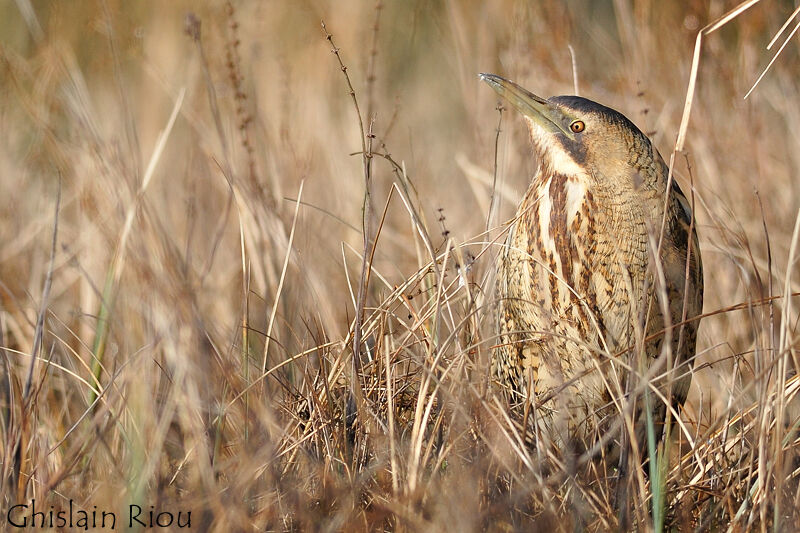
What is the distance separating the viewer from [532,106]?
7.88ft

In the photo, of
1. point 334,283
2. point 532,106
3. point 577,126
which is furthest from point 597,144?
point 334,283

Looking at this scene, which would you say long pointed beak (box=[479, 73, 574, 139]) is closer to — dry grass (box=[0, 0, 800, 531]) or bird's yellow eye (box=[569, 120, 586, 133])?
bird's yellow eye (box=[569, 120, 586, 133])

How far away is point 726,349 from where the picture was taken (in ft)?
9.68

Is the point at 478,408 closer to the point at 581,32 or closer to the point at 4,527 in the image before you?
the point at 4,527

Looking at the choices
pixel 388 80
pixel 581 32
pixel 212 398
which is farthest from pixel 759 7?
pixel 212 398

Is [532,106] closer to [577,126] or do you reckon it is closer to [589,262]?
[577,126]

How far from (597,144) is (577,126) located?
62 millimetres

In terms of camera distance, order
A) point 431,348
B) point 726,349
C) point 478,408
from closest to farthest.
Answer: point 478,408
point 431,348
point 726,349

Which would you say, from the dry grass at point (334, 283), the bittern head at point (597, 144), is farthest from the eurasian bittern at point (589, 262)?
the dry grass at point (334, 283)

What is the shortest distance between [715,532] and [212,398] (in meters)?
0.97

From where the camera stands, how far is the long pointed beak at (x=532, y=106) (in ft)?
7.72

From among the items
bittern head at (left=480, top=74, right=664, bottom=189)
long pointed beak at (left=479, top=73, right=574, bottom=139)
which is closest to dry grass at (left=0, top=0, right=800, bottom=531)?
bittern head at (left=480, top=74, right=664, bottom=189)

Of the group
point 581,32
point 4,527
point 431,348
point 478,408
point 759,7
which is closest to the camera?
point 4,527

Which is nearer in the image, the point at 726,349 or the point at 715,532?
the point at 715,532
